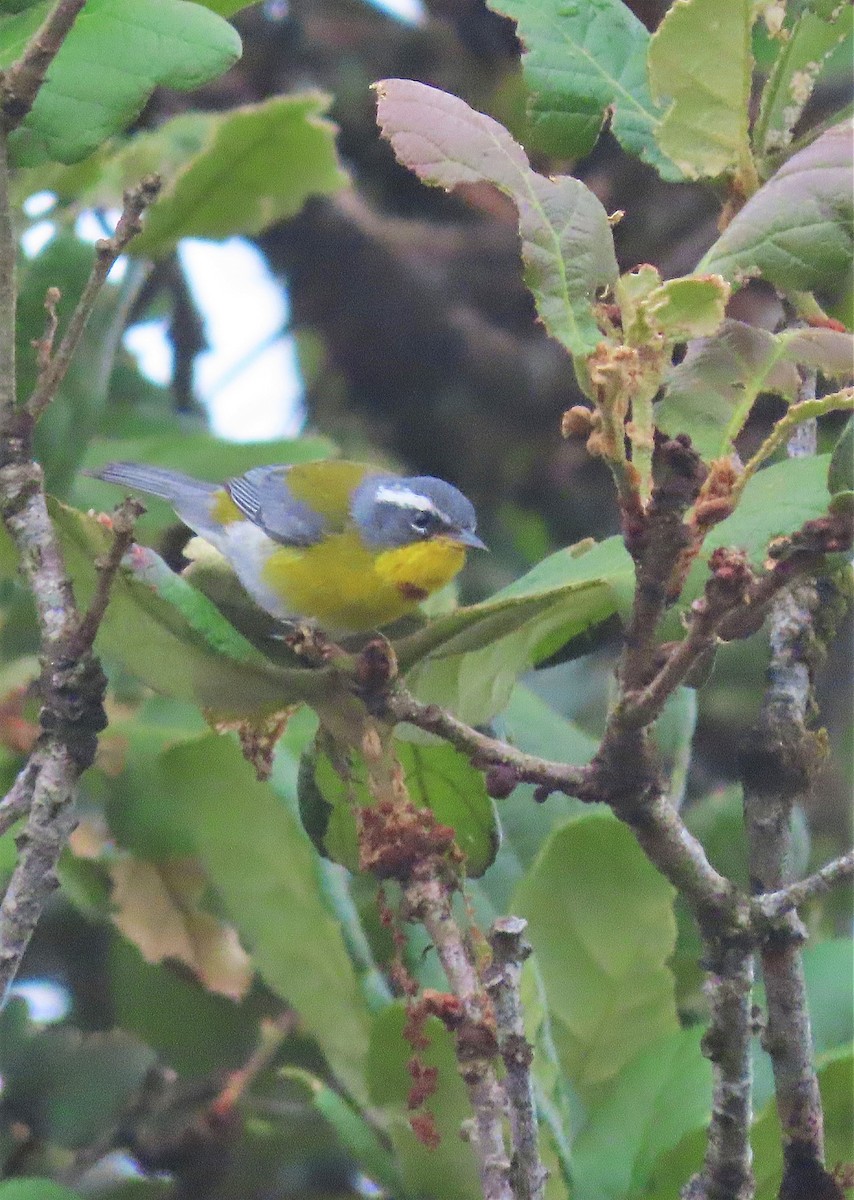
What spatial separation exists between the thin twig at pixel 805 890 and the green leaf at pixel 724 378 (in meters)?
0.25

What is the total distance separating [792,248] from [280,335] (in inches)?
89.4

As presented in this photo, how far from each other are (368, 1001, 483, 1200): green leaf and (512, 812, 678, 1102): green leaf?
0.16 meters

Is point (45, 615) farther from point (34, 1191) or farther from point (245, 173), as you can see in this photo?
point (245, 173)

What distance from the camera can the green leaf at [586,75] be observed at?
1.17 meters

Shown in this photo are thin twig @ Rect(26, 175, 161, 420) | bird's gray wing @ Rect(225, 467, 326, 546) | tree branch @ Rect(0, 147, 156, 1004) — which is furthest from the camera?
bird's gray wing @ Rect(225, 467, 326, 546)

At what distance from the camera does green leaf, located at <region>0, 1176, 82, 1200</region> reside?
44.5 inches

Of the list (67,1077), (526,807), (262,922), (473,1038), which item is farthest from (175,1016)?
(473,1038)

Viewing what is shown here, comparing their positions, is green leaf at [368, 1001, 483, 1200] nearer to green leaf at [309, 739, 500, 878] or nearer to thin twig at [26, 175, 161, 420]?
green leaf at [309, 739, 500, 878]

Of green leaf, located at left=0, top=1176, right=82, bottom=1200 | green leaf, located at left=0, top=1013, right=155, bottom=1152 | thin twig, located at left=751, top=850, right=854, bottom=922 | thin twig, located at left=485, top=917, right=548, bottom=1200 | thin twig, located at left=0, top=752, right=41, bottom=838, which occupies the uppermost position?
thin twig, located at left=751, top=850, right=854, bottom=922

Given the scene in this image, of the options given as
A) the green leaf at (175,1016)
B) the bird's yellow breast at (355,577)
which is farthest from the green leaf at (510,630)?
the bird's yellow breast at (355,577)

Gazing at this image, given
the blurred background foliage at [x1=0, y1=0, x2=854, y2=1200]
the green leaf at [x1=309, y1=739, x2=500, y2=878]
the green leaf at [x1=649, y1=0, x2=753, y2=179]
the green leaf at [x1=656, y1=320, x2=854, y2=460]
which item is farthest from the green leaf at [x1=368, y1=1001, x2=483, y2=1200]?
the green leaf at [x1=649, y1=0, x2=753, y2=179]

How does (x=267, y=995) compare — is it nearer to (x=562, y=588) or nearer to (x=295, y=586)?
(x=295, y=586)

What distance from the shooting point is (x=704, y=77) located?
3.48 feet

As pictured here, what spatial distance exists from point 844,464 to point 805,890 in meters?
0.25
